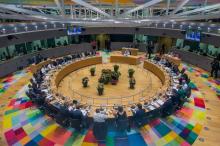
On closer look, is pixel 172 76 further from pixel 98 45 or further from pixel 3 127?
pixel 98 45

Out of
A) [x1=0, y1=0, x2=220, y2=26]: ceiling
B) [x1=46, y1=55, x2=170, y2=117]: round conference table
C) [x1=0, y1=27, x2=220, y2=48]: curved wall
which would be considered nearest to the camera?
[x1=0, y1=0, x2=220, y2=26]: ceiling

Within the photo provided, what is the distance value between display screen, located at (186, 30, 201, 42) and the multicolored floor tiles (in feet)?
31.2

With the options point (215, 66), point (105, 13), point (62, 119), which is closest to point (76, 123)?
point (62, 119)

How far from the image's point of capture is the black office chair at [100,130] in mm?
10547

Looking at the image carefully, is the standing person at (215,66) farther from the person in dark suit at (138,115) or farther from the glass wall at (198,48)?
the person in dark suit at (138,115)

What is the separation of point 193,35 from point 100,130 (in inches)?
613

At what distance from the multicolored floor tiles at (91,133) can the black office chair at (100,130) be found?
0.30 metres

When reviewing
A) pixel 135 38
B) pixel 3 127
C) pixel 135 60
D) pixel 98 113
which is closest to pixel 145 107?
pixel 98 113

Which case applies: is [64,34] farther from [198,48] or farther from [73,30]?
[198,48]

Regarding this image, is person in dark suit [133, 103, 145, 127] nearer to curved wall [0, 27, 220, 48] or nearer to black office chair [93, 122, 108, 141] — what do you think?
black office chair [93, 122, 108, 141]

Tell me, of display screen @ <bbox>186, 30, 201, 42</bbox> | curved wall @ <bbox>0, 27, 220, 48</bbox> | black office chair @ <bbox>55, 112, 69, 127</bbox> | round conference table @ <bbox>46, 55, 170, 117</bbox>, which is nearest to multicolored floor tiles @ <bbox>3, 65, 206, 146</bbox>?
black office chair @ <bbox>55, 112, 69, 127</bbox>

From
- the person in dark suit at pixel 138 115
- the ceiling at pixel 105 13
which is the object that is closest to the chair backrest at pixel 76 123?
the person in dark suit at pixel 138 115

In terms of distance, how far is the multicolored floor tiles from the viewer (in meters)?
10.8

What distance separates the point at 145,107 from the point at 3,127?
8674mm
